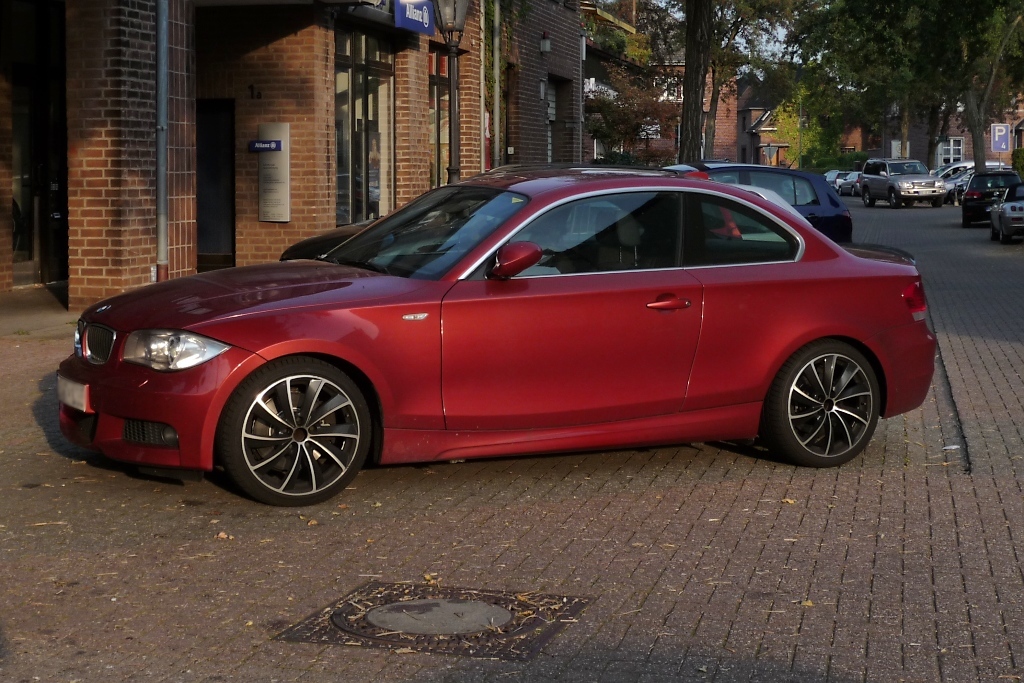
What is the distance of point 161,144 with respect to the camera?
14.8m

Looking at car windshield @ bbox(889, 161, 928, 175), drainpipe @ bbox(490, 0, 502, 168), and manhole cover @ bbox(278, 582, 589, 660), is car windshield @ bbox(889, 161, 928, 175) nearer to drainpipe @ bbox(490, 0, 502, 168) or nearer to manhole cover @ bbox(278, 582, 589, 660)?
drainpipe @ bbox(490, 0, 502, 168)

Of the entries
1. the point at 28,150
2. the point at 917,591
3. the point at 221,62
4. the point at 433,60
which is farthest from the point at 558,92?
the point at 917,591

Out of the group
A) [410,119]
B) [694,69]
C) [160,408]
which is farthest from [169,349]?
[694,69]

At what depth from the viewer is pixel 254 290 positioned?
6.89m

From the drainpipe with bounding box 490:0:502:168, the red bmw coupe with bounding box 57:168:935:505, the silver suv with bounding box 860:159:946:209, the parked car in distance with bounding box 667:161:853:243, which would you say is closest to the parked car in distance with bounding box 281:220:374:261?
the red bmw coupe with bounding box 57:168:935:505

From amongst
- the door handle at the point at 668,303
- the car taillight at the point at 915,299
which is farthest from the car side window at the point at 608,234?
the car taillight at the point at 915,299

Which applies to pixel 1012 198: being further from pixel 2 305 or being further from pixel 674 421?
pixel 674 421

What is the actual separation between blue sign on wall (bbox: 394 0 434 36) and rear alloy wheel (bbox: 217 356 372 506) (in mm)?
15248

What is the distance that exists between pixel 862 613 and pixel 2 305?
11.8 meters

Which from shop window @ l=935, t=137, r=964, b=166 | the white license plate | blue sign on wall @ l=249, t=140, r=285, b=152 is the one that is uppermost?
shop window @ l=935, t=137, r=964, b=166

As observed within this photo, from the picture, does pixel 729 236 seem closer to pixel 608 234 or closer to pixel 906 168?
pixel 608 234

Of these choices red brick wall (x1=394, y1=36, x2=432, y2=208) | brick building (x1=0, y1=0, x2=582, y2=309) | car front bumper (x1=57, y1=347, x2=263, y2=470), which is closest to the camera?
car front bumper (x1=57, y1=347, x2=263, y2=470)

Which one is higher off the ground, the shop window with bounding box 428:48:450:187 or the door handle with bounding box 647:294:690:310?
the shop window with bounding box 428:48:450:187

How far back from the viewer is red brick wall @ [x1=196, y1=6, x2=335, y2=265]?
18781 millimetres
